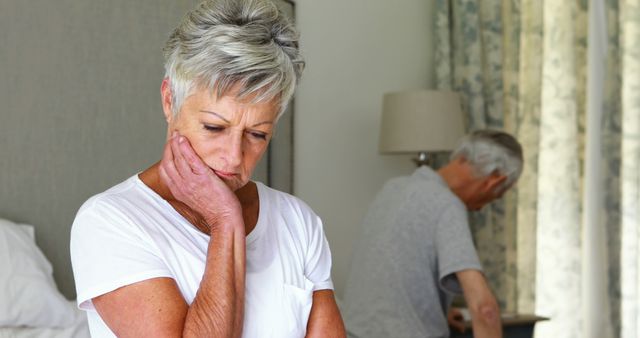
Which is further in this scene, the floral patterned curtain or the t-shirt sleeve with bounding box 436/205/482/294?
the floral patterned curtain

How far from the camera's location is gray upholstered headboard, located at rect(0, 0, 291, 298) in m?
3.14

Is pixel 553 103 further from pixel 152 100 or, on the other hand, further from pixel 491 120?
pixel 152 100

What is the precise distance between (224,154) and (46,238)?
1979mm

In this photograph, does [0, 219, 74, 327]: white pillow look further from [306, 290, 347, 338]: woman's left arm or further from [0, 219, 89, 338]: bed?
[306, 290, 347, 338]: woman's left arm

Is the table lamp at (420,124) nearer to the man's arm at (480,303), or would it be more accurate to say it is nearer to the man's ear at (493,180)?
the man's ear at (493,180)

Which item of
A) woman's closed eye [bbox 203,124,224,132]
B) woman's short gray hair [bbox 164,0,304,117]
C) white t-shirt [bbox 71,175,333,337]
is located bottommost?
white t-shirt [bbox 71,175,333,337]

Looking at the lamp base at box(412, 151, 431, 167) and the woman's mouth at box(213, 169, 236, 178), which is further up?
the woman's mouth at box(213, 169, 236, 178)

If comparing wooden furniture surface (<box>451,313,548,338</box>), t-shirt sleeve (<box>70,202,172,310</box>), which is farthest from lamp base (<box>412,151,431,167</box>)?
t-shirt sleeve (<box>70,202,172,310</box>)

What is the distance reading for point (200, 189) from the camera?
146 centimetres

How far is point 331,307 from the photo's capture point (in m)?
1.63

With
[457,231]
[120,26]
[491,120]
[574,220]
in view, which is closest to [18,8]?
[120,26]

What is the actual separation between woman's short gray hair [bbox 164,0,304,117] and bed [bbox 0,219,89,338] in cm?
139

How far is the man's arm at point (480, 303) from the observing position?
8.94 ft

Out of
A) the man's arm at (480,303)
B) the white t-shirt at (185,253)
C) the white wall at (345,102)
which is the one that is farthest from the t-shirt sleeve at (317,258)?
the white wall at (345,102)
